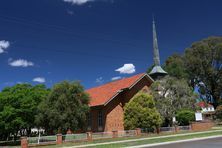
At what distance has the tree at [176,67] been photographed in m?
52.2

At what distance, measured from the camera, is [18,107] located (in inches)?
1183

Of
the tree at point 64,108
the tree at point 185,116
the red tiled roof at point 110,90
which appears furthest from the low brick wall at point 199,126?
the tree at point 64,108

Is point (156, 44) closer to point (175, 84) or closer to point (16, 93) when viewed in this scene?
point (175, 84)

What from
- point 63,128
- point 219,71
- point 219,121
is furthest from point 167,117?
point 219,71

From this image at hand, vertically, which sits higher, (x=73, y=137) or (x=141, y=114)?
(x=141, y=114)

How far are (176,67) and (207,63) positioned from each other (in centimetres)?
661

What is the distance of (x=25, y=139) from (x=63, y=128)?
16.0ft

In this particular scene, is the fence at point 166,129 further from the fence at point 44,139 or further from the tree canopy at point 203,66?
the tree canopy at point 203,66

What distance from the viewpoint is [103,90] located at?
3750 cm

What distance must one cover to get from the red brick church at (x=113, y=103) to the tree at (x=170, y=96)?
2410 millimetres

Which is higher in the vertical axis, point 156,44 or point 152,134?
point 156,44

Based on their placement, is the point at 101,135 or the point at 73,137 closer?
the point at 73,137

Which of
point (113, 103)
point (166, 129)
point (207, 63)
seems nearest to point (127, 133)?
point (166, 129)

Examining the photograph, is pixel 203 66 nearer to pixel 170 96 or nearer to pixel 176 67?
pixel 176 67
